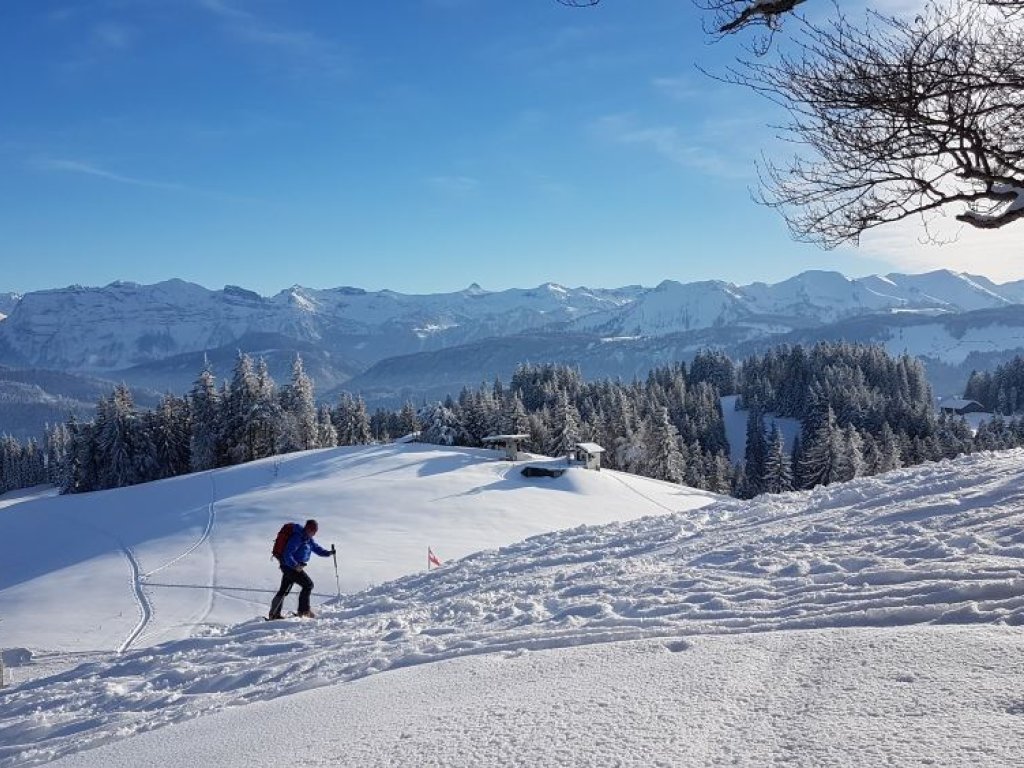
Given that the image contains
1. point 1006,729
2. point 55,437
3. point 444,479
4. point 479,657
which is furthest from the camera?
point 55,437

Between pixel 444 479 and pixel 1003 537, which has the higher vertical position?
pixel 1003 537

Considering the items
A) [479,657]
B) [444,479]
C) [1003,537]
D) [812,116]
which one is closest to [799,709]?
[479,657]

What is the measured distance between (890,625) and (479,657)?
3.29 m

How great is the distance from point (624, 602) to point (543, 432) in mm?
61887

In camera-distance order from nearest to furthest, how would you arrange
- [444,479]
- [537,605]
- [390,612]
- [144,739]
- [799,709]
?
1. [799,709]
2. [144,739]
3. [537,605]
4. [390,612]
5. [444,479]

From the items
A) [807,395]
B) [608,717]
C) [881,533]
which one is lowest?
[807,395]

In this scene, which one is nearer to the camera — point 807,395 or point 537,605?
point 537,605

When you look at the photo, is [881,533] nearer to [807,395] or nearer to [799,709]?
[799,709]

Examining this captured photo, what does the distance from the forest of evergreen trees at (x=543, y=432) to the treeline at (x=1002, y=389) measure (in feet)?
102

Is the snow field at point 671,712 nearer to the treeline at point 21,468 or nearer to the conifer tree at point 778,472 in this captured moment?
the conifer tree at point 778,472

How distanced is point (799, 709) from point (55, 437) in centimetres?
11094

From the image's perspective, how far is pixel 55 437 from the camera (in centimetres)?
9550

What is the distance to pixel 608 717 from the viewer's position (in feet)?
13.4

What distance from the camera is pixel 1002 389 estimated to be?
111812mm
